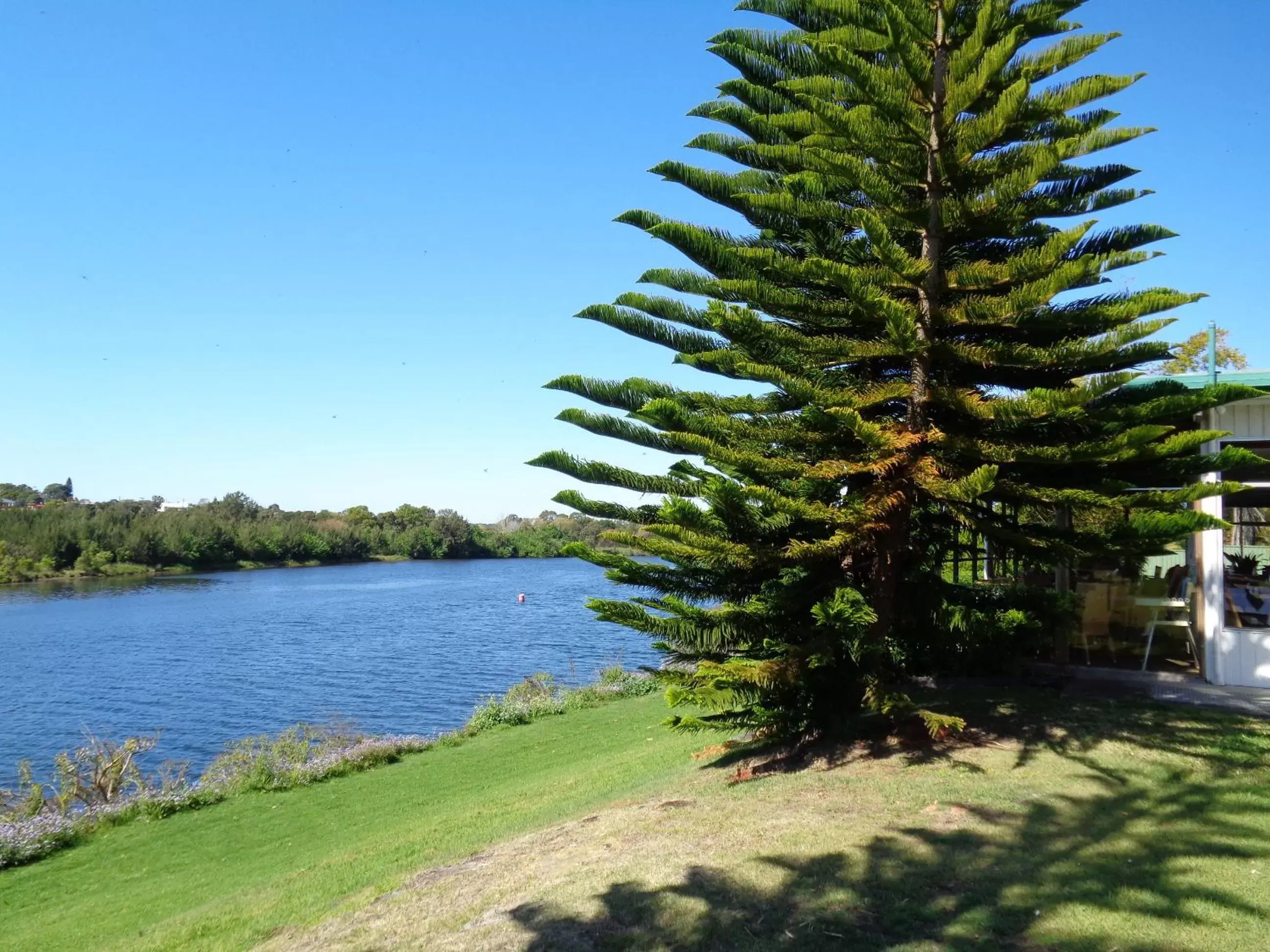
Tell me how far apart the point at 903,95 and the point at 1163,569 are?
17.8ft

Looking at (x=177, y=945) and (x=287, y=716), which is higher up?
(x=177, y=945)

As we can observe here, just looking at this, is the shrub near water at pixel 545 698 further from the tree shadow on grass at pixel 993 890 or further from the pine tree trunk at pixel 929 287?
the tree shadow on grass at pixel 993 890

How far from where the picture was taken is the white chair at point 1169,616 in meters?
7.42

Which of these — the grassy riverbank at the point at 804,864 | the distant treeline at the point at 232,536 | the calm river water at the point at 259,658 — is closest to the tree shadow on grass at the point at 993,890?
the grassy riverbank at the point at 804,864

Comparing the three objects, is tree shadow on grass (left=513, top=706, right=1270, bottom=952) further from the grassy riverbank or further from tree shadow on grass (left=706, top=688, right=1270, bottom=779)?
tree shadow on grass (left=706, top=688, right=1270, bottom=779)

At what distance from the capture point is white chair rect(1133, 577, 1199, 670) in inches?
292

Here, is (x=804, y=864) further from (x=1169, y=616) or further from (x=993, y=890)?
(x=1169, y=616)

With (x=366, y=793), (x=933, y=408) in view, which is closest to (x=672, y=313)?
(x=933, y=408)

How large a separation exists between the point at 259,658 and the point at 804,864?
24.1 meters

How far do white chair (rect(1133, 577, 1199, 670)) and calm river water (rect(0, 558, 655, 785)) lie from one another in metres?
4.53

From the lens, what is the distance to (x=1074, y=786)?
5.00 metres

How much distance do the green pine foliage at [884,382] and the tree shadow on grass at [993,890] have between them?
4.53 feet

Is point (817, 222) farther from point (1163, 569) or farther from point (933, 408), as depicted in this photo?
point (1163, 569)

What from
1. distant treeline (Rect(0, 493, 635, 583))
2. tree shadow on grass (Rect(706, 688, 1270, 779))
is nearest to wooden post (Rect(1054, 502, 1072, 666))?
tree shadow on grass (Rect(706, 688, 1270, 779))
